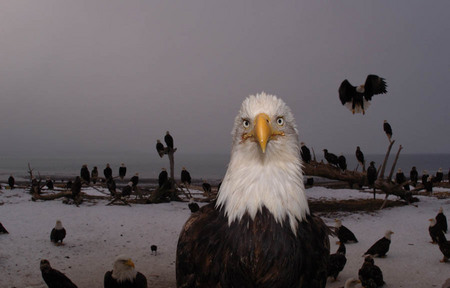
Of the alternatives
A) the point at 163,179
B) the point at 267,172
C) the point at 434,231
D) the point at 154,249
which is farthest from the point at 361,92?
the point at 267,172

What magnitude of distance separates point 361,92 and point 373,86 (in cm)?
44

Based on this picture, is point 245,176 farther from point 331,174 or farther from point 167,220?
point 331,174

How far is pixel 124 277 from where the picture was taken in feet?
16.3

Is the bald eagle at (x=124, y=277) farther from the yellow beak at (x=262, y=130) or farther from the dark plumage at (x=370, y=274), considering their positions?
the yellow beak at (x=262, y=130)

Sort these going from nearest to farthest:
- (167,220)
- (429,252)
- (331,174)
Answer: (429,252)
(167,220)
(331,174)

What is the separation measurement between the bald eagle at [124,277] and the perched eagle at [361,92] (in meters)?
10.1

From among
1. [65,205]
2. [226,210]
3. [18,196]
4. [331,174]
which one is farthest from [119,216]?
[226,210]

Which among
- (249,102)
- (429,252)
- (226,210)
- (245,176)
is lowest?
(429,252)

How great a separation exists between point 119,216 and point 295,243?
9.12 metres

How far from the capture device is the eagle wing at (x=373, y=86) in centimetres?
1215

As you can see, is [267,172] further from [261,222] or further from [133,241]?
[133,241]

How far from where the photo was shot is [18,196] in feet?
45.0

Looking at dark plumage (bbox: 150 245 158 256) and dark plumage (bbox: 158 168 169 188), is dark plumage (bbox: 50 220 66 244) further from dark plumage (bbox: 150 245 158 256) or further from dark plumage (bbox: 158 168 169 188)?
dark plumage (bbox: 158 168 169 188)

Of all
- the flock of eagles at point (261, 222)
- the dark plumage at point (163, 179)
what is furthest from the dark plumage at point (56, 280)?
the dark plumage at point (163, 179)
